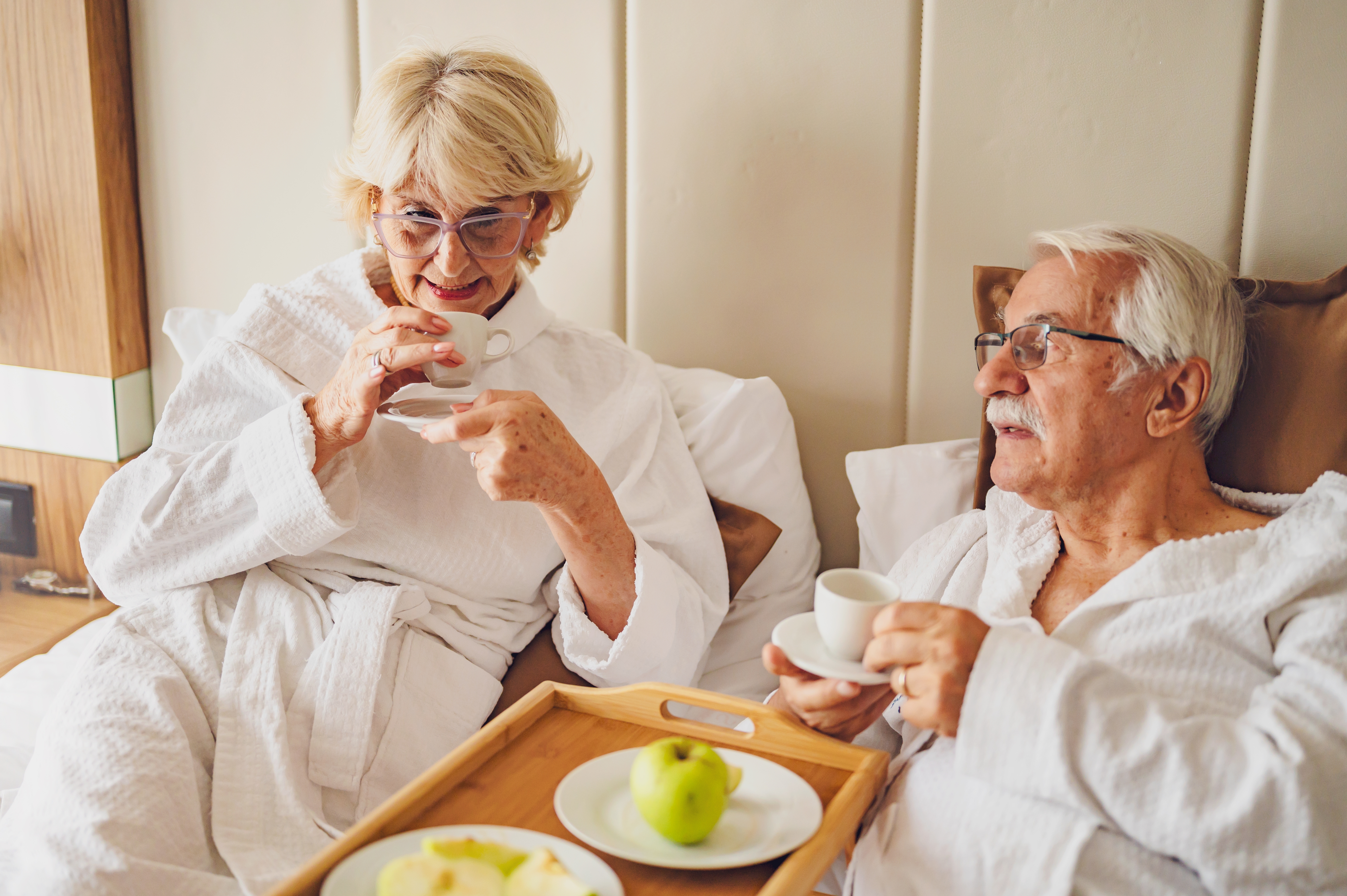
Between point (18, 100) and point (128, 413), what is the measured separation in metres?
0.74

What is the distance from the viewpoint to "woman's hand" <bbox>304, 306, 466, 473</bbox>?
1418mm

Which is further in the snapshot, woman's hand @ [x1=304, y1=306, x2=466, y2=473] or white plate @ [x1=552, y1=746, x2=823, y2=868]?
woman's hand @ [x1=304, y1=306, x2=466, y2=473]

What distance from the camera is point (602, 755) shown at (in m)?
1.18

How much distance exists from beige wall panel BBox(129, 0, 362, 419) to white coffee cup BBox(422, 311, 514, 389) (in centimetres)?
90

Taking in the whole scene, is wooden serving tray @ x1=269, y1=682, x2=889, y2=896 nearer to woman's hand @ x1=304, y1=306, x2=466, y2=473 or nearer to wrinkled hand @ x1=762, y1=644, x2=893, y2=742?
wrinkled hand @ x1=762, y1=644, x2=893, y2=742

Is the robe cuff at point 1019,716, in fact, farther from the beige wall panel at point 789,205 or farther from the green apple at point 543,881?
the beige wall panel at point 789,205

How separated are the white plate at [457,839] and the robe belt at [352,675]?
47cm

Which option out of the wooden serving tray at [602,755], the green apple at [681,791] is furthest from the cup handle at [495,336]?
the green apple at [681,791]

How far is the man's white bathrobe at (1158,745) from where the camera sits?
1.02 meters

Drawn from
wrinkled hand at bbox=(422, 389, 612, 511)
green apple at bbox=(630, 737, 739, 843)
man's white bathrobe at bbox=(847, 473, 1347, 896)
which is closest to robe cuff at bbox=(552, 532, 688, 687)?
wrinkled hand at bbox=(422, 389, 612, 511)

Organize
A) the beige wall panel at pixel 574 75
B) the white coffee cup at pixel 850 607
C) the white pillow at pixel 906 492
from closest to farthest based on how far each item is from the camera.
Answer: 1. the white coffee cup at pixel 850 607
2. the white pillow at pixel 906 492
3. the beige wall panel at pixel 574 75

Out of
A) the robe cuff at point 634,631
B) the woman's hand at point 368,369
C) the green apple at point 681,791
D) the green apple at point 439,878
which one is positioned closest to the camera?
the green apple at point 439,878

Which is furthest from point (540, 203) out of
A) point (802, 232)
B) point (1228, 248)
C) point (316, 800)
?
point (1228, 248)

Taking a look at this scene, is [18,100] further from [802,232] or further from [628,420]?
[802,232]
